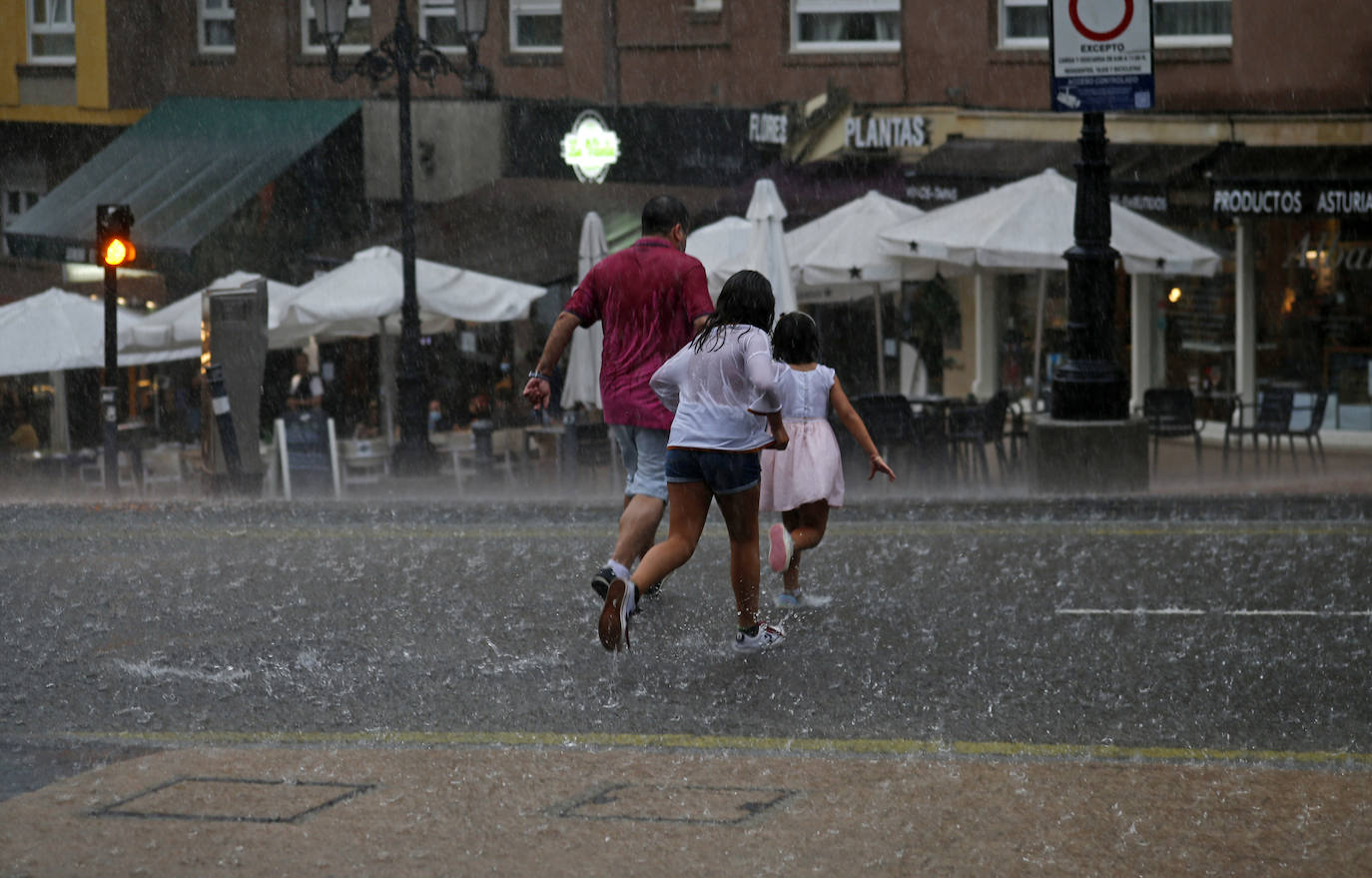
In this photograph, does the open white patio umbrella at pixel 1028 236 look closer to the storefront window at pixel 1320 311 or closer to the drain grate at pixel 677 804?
the storefront window at pixel 1320 311

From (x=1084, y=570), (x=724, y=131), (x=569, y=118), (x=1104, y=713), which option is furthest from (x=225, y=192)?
(x=1104, y=713)

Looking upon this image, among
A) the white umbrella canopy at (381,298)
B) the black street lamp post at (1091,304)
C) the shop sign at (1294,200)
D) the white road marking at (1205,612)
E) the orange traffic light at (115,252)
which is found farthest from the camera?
the shop sign at (1294,200)

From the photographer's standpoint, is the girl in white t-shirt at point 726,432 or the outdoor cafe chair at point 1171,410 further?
the outdoor cafe chair at point 1171,410

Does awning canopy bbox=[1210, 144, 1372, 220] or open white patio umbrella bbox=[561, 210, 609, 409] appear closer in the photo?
open white patio umbrella bbox=[561, 210, 609, 409]

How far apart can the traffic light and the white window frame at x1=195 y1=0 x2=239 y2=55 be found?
33.7 feet

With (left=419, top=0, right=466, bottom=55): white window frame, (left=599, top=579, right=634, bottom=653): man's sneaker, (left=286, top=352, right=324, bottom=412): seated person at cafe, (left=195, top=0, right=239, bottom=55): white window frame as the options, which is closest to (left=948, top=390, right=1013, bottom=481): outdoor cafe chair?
(left=286, top=352, right=324, bottom=412): seated person at cafe

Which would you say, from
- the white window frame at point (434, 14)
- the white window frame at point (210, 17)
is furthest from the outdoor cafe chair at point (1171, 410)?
the white window frame at point (210, 17)

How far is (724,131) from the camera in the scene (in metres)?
26.3

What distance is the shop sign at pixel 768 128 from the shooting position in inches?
1008

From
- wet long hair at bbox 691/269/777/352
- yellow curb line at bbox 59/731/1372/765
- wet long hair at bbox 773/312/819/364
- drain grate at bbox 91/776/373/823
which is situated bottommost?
yellow curb line at bbox 59/731/1372/765

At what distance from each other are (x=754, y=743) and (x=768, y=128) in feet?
67.0

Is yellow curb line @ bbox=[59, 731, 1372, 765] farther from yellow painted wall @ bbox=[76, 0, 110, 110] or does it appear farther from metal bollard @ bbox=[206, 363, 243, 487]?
yellow painted wall @ bbox=[76, 0, 110, 110]

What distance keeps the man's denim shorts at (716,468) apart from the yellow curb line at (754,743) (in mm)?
1582

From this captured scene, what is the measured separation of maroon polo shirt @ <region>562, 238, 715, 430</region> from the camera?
27.5 ft
